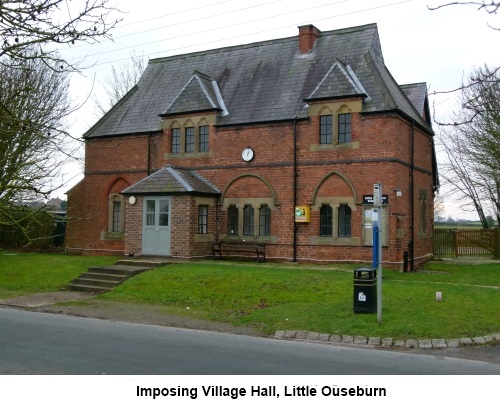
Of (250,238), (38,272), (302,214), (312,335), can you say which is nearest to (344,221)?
(302,214)

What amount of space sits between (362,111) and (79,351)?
51.1ft

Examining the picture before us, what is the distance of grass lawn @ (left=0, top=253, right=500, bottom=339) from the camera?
12211mm

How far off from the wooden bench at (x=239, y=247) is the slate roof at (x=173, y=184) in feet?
7.70

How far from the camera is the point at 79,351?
9633 mm

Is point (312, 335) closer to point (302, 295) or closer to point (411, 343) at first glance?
point (411, 343)

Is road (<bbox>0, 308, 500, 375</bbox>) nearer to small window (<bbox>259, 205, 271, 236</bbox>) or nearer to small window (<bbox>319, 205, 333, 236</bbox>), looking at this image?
small window (<bbox>319, 205, 333, 236</bbox>)

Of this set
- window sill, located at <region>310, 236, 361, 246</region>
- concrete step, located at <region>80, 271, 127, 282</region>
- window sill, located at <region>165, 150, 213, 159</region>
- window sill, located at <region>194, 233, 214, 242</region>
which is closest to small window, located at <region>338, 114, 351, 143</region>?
window sill, located at <region>310, 236, 361, 246</region>

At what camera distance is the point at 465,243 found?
102 ft

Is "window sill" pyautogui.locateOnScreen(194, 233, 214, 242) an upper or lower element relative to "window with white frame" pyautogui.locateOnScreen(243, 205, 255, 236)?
lower

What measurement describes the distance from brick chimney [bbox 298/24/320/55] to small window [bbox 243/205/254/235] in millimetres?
7982

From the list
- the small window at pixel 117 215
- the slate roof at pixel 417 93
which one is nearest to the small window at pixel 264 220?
the small window at pixel 117 215

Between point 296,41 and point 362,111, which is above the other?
point 296,41

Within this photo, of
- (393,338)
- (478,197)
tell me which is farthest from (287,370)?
(478,197)

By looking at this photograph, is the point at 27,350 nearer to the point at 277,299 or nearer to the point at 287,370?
the point at 287,370
